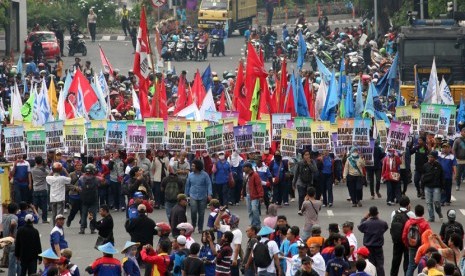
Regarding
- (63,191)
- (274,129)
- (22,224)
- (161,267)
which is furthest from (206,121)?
(161,267)

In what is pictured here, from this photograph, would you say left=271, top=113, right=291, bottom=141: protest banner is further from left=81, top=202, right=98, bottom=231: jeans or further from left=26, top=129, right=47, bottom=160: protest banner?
left=81, top=202, right=98, bottom=231: jeans

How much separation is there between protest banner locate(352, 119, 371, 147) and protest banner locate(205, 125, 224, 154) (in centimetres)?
255

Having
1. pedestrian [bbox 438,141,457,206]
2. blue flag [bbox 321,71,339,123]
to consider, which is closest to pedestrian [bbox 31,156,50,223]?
pedestrian [bbox 438,141,457,206]

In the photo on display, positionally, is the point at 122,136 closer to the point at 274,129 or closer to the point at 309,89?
the point at 274,129

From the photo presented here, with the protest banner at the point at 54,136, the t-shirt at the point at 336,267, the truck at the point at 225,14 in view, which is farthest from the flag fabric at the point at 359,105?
the truck at the point at 225,14

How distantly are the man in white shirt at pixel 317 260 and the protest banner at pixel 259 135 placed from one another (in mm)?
10473

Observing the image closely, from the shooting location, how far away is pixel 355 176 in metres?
33.2

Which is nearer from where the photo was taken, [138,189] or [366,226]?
[366,226]

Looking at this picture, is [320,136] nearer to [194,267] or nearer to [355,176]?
[355,176]

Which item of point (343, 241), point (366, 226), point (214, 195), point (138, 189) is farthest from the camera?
point (214, 195)

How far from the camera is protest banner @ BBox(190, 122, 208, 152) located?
3388 centimetres

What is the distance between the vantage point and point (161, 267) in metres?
24.0

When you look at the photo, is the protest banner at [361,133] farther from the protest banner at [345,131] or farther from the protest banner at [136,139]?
the protest banner at [136,139]

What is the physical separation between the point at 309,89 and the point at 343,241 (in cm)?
1538
